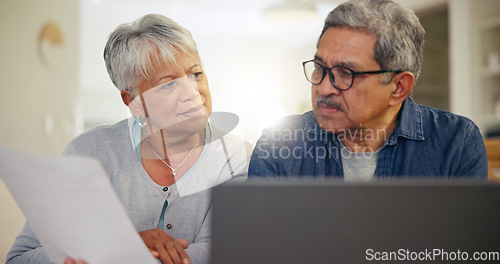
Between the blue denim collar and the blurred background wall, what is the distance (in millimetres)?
57

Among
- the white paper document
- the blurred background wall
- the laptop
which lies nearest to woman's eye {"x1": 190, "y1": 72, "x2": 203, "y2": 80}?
the blurred background wall

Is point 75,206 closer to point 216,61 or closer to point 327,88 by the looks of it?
point 327,88

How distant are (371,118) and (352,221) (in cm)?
58

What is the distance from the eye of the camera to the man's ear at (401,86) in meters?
1.02

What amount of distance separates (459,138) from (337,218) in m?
0.62

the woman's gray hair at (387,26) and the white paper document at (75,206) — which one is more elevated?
the woman's gray hair at (387,26)

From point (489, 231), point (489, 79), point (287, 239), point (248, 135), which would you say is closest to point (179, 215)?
point (248, 135)

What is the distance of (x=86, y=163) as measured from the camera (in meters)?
0.53

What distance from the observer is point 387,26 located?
3.20ft

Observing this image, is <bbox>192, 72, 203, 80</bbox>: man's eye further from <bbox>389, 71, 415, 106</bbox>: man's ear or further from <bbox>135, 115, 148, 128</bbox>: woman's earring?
<bbox>389, 71, 415, 106</bbox>: man's ear

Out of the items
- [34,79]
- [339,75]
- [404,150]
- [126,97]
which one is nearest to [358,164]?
[404,150]

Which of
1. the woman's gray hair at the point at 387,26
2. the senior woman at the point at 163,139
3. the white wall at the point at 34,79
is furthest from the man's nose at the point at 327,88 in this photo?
the white wall at the point at 34,79

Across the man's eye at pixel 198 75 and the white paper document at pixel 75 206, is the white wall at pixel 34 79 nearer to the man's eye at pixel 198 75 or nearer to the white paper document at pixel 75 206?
the man's eye at pixel 198 75

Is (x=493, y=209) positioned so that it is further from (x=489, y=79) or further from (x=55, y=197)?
(x=489, y=79)
